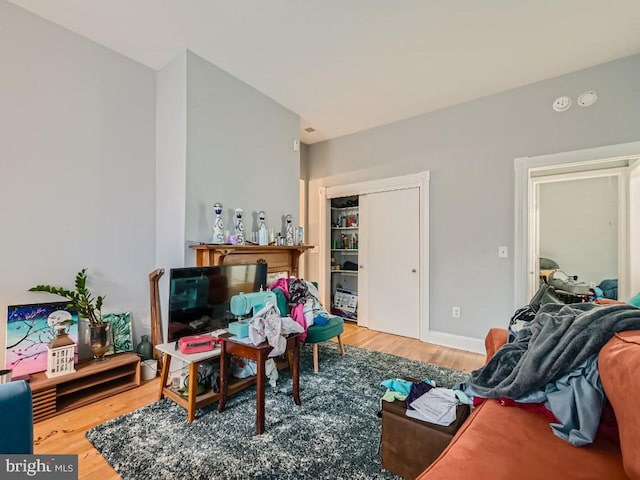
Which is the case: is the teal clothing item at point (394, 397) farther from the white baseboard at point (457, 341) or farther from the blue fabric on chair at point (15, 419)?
the white baseboard at point (457, 341)

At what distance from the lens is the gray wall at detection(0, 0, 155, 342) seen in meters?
2.03

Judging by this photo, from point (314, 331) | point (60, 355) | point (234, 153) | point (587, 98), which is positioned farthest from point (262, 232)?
point (587, 98)

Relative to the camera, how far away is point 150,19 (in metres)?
2.16

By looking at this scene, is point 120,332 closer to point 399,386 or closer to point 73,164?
point 73,164

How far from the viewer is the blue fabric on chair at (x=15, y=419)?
37.4 inches

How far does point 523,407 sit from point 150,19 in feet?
11.1

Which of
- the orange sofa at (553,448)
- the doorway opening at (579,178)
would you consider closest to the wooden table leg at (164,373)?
the orange sofa at (553,448)

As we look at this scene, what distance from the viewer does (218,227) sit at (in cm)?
261

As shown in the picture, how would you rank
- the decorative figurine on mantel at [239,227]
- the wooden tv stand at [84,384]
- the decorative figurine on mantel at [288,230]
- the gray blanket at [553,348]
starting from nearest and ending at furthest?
1. the gray blanket at [553,348]
2. the wooden tv stand at [84,384]
3. the decorative figurine on mantel at [239,227]
4. the decorative figurine on mantel at [288,230]

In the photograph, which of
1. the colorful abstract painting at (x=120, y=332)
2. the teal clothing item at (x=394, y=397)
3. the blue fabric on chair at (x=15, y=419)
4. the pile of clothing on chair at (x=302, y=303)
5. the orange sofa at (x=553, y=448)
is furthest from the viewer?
the pile of clothing on chair at (x=302, y=303)

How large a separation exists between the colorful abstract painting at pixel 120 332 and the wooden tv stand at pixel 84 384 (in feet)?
0.36

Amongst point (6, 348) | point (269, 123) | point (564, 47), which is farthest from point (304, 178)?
point (6, 348)

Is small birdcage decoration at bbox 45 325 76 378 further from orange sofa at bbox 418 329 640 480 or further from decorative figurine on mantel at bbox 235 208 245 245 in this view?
orange sofa at bbox 418 329 640 480

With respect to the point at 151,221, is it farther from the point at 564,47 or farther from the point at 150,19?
the point at 564,47
